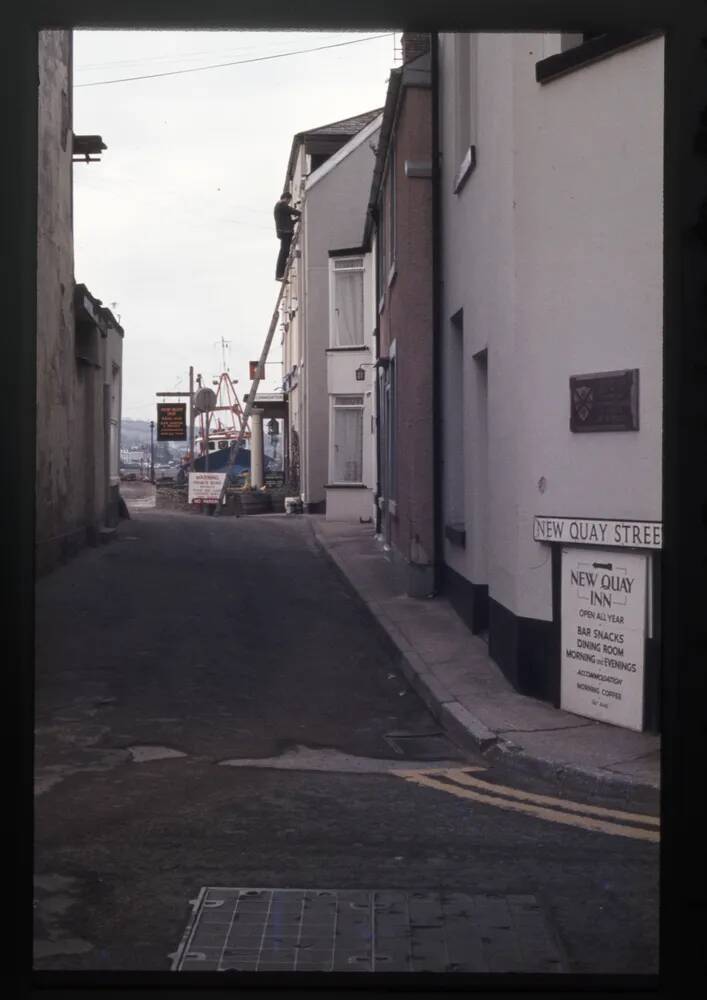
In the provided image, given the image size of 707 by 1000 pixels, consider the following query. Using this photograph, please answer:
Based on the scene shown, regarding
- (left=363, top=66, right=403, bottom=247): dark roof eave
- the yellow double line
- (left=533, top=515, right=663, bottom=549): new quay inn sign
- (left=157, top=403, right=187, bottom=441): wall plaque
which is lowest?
the yellow double line

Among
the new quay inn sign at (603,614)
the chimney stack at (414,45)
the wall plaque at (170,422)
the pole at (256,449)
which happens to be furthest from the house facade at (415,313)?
the wall plaque at (170,422)

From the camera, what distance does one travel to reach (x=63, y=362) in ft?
59.7

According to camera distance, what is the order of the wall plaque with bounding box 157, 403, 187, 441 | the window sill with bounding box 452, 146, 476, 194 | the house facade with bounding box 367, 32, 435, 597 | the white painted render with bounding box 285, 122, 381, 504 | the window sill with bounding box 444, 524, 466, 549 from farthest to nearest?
the wall plaque with bounding box 157, 403, 187, 441, the white painted render with bounding box 285, 122, 381, 504, the house facade with bounding box 367, 32, 435, 597, the window sill with bounding box 444, 524, 466, 549, the window sill with bounding box 452, 146, 476, 194

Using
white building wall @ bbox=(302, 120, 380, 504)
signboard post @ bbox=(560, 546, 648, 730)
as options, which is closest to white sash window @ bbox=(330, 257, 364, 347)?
white building wall @ bbox=(302, 120, 380, 504)

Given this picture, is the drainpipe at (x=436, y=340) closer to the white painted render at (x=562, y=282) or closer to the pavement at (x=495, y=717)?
the pavement at (x=495, y=717)

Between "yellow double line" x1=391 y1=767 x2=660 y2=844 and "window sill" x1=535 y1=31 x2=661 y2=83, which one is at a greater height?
"window sill" x1=535 y1=31 x2=661 y2=83

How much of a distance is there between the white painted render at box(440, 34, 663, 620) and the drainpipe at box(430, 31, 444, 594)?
3.69m

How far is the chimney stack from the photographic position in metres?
14.3

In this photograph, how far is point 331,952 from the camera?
→ 14.3 feet

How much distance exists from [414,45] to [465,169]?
4399 millimetres

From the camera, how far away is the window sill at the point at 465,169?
11.0 metres

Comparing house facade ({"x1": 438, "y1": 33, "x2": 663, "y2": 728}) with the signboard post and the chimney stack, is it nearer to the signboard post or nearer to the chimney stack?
the signboard post

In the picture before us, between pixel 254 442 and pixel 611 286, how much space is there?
121 feet

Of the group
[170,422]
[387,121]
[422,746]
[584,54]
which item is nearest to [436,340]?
[387,121]
